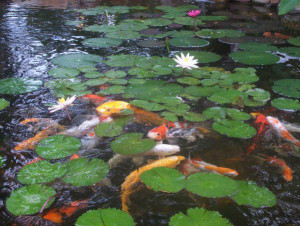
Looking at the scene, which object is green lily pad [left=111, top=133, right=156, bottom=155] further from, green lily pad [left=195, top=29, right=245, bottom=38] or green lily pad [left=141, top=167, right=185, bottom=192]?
green lily pad [left=195, top=29, right=245, bottom=38]

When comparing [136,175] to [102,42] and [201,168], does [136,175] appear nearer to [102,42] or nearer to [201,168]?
[201,168]

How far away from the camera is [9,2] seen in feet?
24.9

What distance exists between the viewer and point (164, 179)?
1522 millimetres

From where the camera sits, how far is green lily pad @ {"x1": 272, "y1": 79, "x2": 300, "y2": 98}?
2516 mm

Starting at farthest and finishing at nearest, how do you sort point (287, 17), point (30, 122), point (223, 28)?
point (287, 17), point (223, 28), point (30, 122)

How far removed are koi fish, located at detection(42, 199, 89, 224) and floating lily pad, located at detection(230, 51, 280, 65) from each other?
2.37 metres

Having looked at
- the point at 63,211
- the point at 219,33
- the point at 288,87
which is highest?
the point at 219,33

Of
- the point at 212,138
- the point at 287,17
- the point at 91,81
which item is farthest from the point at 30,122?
the point at 287,17

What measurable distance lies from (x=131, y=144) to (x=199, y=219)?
706 millimetres

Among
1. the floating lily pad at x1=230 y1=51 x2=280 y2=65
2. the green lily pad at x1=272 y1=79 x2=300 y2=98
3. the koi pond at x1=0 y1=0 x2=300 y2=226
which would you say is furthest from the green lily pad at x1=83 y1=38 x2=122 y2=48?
the green lily pad at x1=272 y1=79 x2=300 y2=98

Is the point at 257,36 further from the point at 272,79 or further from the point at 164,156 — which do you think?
the point at 164,156

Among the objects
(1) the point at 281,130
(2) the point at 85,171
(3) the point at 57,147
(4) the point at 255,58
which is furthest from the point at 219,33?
(2) the point at 85,171

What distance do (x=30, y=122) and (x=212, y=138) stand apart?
1.27 meters

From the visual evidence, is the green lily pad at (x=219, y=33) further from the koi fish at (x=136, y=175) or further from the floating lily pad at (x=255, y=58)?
the koi fish at (x=136, y=175)
